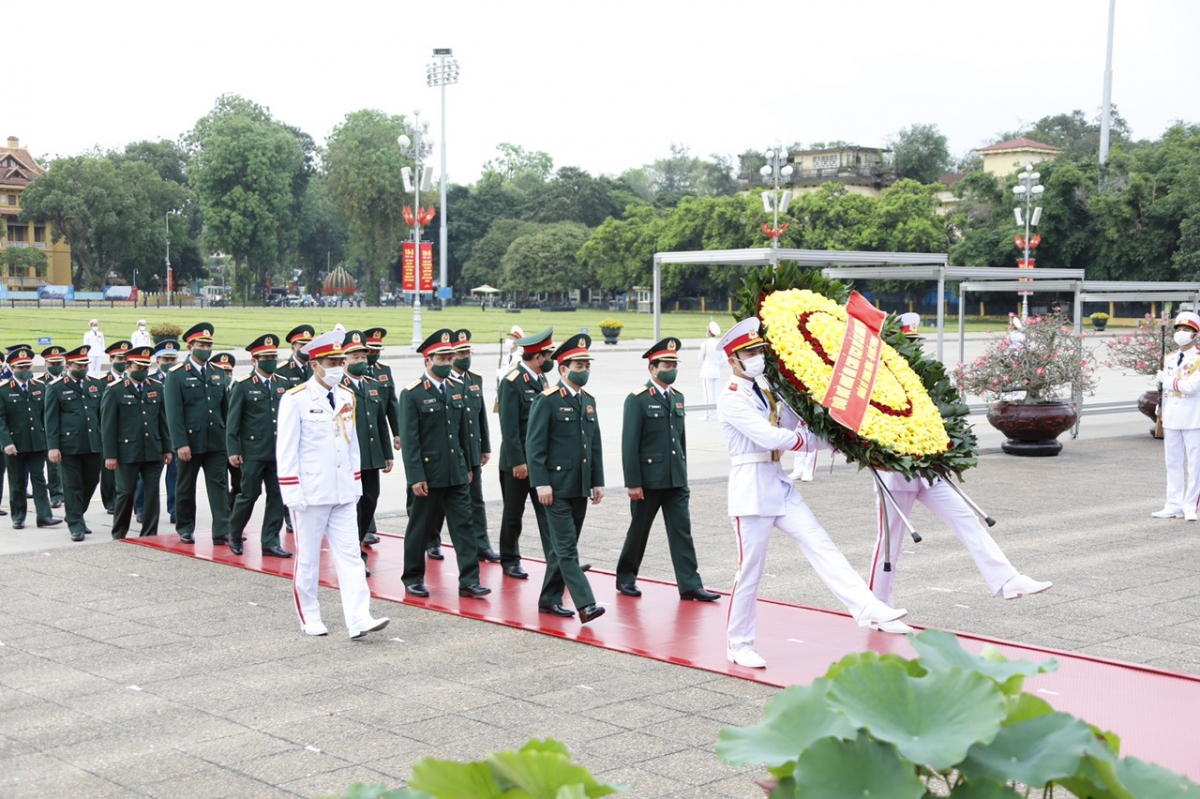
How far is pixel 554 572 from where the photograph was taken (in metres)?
8.70

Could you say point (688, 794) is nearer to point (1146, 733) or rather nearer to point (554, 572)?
point (1146, 733)

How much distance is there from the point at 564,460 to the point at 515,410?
1090 millimetres

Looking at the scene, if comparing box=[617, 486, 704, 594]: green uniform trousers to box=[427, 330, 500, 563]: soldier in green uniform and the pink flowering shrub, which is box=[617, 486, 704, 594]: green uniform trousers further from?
the pink flowering shrub

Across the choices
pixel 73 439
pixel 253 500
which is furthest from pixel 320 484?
pixel 73 439

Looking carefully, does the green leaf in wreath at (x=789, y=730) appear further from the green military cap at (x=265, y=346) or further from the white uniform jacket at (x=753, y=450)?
the green military cap at (x=265, y=346)

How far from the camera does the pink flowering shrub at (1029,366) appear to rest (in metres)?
17.1

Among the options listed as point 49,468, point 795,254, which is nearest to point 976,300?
A: point 795,254

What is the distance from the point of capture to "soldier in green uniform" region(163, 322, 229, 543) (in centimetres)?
1138

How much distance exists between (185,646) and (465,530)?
217cm

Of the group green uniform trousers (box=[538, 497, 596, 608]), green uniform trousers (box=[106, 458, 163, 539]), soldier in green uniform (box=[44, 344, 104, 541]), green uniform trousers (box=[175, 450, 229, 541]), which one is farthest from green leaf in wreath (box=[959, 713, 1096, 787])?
soldier in green uniform (box=[44, 344, 104, 541])

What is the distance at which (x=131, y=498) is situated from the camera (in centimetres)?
1168

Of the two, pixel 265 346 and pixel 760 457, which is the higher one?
pixel 265 346

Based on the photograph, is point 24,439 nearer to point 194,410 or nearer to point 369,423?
point 194,410

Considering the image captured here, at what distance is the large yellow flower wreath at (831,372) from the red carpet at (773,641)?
122cm
